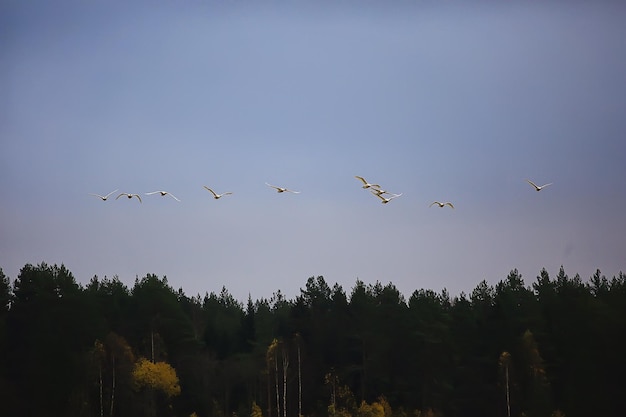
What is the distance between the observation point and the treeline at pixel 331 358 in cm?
10762

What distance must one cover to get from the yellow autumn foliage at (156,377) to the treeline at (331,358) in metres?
0.14

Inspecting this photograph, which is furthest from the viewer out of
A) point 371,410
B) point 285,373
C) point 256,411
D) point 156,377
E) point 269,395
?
point 269,395

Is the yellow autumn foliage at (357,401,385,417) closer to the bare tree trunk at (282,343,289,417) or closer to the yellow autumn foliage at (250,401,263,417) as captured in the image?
the bare tree trunk at (282,343,289,417)

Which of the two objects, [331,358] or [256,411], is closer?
[256,411]

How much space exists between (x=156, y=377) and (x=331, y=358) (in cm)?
1801

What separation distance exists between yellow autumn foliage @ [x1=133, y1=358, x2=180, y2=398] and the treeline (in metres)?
0.14

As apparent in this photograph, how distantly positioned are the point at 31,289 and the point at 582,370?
199 feet

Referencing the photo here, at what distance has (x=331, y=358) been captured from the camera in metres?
115

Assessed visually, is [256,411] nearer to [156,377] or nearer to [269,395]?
[269,395]

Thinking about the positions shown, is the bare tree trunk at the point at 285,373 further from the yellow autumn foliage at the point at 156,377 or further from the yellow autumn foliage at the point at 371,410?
the yellow autumn foliage at the point at 156,377

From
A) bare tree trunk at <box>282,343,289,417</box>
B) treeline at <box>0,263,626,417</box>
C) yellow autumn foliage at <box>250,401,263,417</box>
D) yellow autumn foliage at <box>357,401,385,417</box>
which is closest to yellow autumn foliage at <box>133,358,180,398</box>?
treeline at <box>0,263,626,417</box>

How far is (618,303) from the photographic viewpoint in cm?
11469

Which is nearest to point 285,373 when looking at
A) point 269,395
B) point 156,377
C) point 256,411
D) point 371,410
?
point 269,395

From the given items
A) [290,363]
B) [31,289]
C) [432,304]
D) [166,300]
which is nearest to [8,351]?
[31,289]
